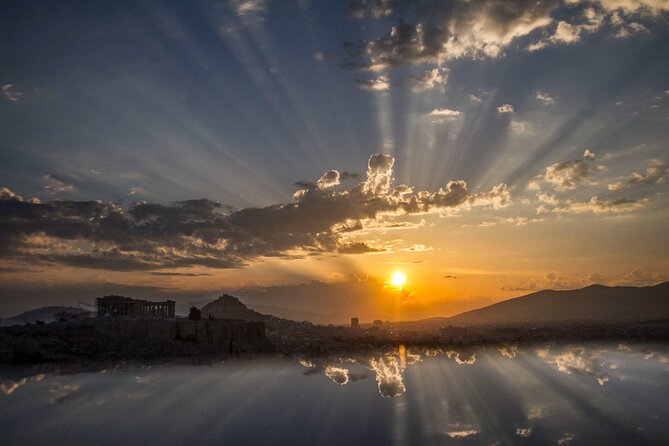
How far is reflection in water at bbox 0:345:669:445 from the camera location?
2052 cm

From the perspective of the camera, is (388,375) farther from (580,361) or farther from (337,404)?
(580,361)

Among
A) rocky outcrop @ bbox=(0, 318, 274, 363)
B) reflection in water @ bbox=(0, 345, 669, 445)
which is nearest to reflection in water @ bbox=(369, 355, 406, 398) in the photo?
reflection in water @ bbox=(0, 345, 669, 445)

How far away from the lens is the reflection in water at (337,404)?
20.5 m

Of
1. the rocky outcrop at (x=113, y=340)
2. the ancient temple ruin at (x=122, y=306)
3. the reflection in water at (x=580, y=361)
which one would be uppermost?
the ancient temple ruin at (x=122, y=306)

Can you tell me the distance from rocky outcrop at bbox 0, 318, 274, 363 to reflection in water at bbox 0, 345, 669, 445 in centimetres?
480

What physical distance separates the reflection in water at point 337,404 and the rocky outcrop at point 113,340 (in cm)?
480

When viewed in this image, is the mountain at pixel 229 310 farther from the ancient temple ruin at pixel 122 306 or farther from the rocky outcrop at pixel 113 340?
the rocky outcrop at pixel 113 340

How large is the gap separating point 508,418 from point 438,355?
32.9 meters

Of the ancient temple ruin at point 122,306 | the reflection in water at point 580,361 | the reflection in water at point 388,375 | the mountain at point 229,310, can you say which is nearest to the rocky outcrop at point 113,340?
the ancient temple ruin at point 122,306

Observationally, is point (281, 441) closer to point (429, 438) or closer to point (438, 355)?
point (429, 438)

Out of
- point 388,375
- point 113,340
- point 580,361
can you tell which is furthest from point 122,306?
point 580,361

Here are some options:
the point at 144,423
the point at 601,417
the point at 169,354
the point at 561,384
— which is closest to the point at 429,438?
the point at 601,417

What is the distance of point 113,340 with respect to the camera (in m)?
44.8

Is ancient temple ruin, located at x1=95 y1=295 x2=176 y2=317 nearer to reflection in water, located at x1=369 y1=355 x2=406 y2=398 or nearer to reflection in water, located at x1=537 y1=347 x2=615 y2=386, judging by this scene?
reflection in water, located at x1=369 y1=355 x2=406 y2=398
